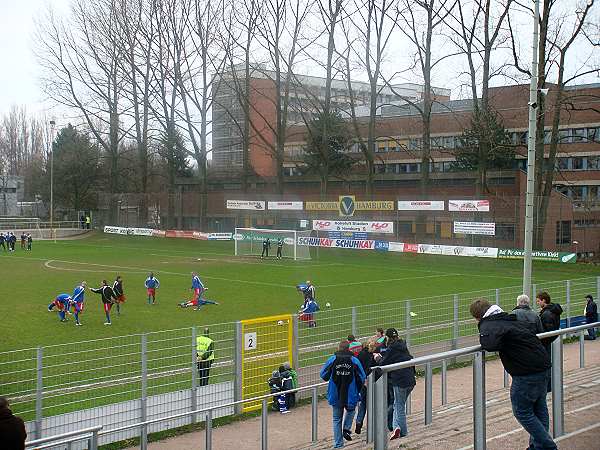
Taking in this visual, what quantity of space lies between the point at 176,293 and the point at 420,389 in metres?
20.0

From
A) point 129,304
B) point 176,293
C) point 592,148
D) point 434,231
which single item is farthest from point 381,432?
point 592,148

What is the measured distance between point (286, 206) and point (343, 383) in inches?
1971

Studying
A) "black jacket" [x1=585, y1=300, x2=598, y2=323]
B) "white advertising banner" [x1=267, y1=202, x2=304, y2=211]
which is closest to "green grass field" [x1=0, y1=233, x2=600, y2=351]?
"white advertising banner" [x1=267, y1=202, x2=304, y2=211]

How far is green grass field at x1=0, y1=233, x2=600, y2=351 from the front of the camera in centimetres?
2444

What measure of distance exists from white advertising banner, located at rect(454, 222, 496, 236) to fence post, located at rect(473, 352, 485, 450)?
40.1 meters

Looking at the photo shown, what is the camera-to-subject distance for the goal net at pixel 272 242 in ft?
168

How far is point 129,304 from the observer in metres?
28.8

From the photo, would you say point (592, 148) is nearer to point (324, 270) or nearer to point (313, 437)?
point (324, 270)

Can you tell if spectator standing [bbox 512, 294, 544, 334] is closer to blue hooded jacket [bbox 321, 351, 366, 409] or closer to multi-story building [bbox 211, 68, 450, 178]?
blue hooded jacket [bbox 321, 351, 366, 409]

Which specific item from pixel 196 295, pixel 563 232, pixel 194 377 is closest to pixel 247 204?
pixel 563 232

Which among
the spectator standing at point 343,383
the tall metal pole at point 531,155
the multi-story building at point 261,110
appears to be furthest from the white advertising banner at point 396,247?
the spectator standing at point 343,383

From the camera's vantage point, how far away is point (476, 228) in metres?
46.4

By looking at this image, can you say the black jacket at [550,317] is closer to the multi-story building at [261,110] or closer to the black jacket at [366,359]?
the black jacket at [366,359]

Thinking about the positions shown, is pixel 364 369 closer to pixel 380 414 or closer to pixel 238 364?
pixel 238 364
